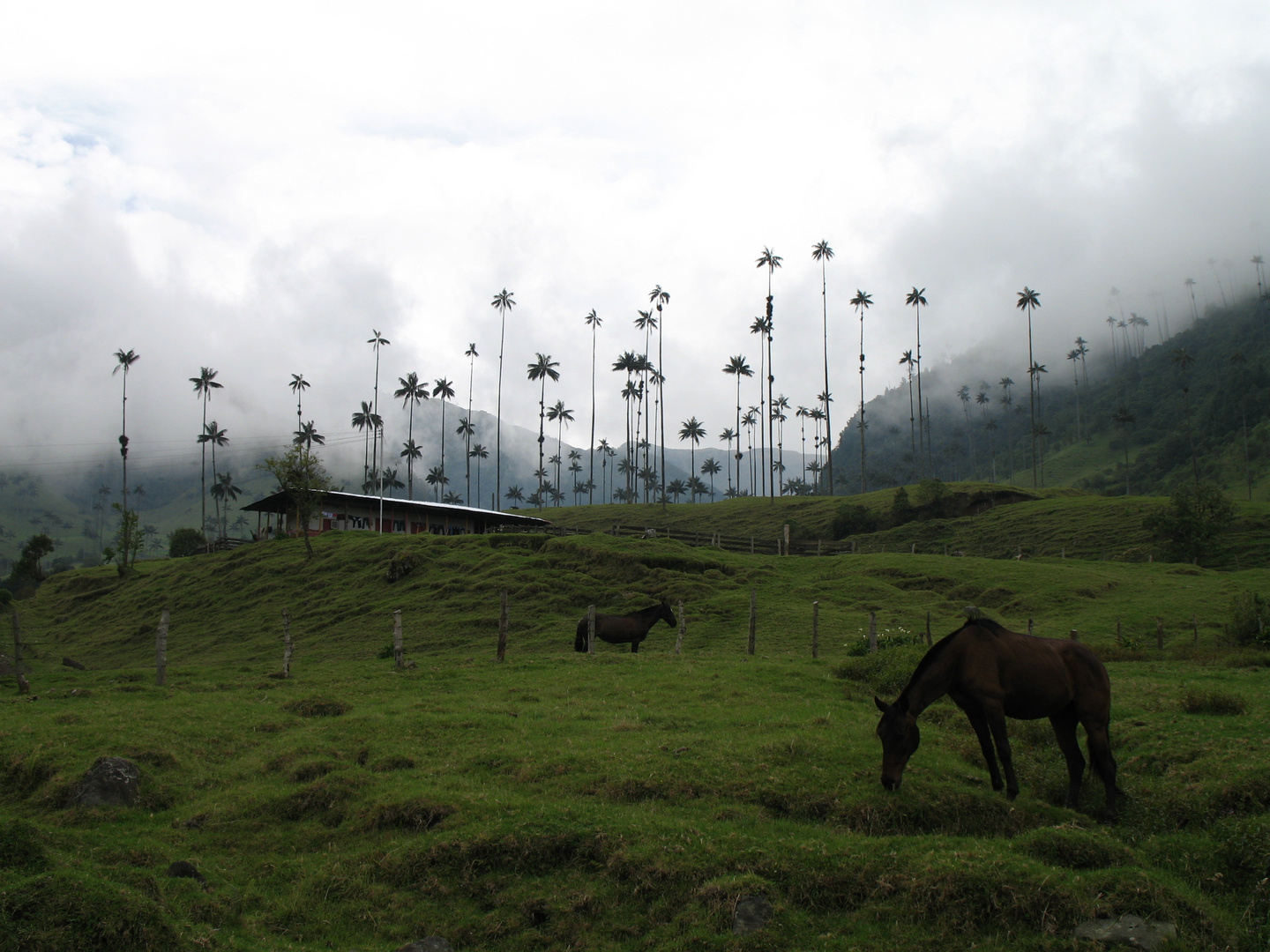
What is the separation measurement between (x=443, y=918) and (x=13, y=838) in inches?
177

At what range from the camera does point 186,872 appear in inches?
366

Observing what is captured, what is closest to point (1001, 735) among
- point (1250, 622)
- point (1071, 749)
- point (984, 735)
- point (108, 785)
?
point (984, 735)

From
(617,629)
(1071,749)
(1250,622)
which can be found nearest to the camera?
(1071,749)

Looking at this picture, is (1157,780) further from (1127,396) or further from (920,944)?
(1127,396)

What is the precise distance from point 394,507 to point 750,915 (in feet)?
242

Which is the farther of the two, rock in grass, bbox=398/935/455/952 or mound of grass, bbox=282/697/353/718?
mound of grass, bbox=282/697/353/718

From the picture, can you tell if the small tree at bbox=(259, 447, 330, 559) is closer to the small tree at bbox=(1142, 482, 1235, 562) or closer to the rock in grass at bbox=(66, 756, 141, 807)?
the rock in grass at bbox=(66, 756, 141, 807)

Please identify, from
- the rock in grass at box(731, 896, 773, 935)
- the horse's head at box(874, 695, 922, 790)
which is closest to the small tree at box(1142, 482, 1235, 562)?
the horse's head at box(874, 695, 922, 790)

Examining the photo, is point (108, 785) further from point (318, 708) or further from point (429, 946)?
point (429, 946)

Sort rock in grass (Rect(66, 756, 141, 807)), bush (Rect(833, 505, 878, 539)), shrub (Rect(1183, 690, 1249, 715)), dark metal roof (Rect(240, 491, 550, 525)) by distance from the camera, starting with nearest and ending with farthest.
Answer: rock in grass (Rect(66, 756, 141, 807)) → shrub (Rect(1183, 690, 1249, 715)) → dark metal roof (Rect(240, 491, 550, 525)) → bush (Rect(833, 505, 878, 539))

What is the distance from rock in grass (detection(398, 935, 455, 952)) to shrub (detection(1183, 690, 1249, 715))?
13.9 meters

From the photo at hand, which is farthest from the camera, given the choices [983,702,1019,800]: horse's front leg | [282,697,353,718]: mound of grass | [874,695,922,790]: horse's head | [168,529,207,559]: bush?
[168,529,207,559]: bush

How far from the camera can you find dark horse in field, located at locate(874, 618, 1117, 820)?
33.5 feet

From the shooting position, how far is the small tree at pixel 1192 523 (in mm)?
59875
